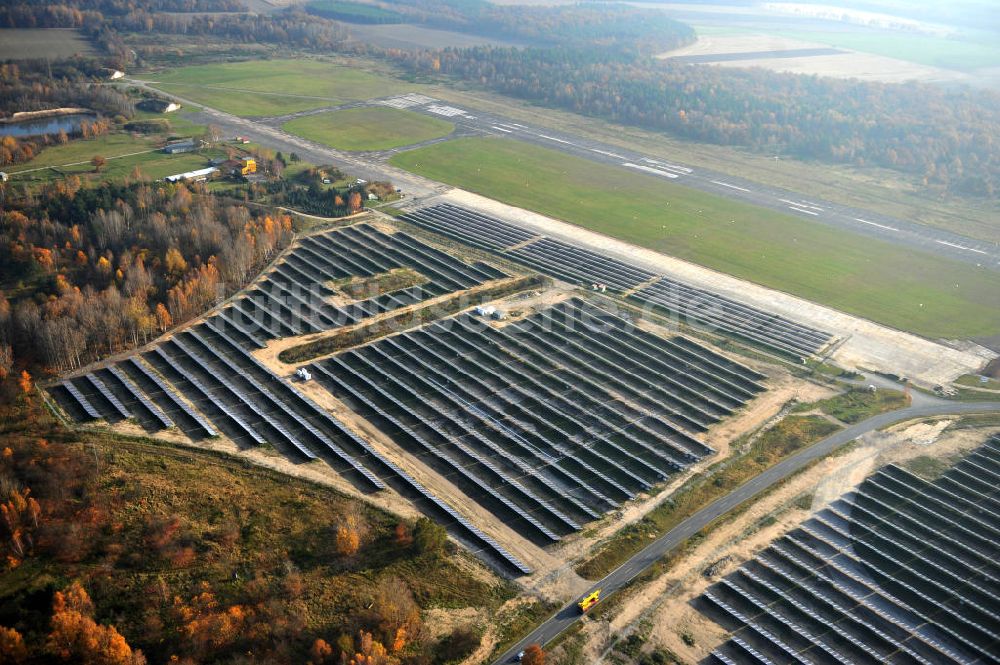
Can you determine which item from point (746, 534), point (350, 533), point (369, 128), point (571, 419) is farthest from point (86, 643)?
point (369, 128)

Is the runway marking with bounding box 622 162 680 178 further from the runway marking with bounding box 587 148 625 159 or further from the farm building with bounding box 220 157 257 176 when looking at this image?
the farm building with bounding box 220 157 257 176

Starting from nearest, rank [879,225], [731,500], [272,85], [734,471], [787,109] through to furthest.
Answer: [731,500] → [734,471] → [879,225] → [787,109] → [272,85]

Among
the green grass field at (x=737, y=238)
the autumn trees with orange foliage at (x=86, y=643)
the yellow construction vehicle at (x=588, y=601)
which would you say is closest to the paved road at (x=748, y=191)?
the green grass field at (x=737, y=238)

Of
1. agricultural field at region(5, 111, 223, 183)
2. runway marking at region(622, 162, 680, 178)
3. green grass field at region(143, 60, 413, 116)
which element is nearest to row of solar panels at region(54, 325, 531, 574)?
agricultural field at region(5, 111, 223, 183)

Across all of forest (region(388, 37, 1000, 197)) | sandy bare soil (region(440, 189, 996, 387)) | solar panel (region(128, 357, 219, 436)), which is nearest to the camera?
solar panel (region(128, 357, 219, 436))

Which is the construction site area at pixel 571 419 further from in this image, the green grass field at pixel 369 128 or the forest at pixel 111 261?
the green grass field at pixel 369 128

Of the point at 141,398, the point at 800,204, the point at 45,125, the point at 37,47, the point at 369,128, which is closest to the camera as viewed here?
the point at 141,398

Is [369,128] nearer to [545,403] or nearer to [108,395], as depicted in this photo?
[108,395]
